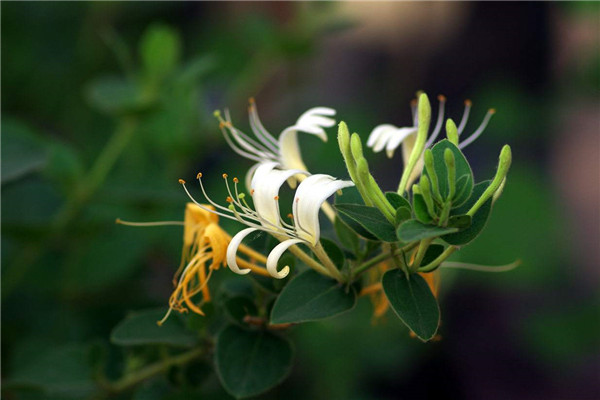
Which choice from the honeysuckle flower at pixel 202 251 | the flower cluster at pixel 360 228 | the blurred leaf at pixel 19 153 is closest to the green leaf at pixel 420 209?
the flower cluster at pixel 360 228

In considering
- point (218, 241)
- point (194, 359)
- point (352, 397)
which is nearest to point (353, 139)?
point (218, 241)

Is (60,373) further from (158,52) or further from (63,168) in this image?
(158,52)

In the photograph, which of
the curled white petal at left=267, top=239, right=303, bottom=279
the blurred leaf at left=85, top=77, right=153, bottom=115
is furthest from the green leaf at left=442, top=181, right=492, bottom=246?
the blurred leaf at left=85, top=77, right=153, bottom=115

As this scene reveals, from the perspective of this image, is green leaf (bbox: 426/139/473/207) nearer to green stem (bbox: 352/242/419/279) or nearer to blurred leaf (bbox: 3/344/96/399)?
green stem (bbox: 352/242/419/279)

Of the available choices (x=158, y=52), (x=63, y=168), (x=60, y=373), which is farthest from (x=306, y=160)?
(x=60, y=373)

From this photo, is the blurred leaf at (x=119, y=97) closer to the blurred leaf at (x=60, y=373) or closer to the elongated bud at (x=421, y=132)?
the blurred leaf at (x=60, y=373)
